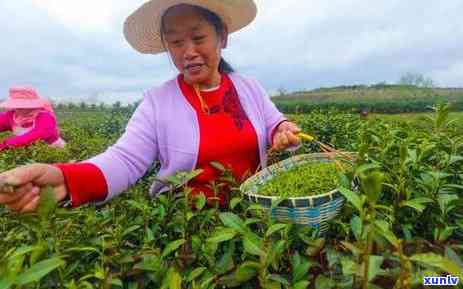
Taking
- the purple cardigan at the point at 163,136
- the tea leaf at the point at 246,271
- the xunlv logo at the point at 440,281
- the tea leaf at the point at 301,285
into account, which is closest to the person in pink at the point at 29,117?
the purple cardigan at the point at 163,136

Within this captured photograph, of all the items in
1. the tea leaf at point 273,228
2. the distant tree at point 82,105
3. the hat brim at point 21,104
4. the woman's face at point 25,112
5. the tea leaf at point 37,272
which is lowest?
the distant tree at point 82,105

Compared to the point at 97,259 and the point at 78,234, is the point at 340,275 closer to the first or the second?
the point at 97,259

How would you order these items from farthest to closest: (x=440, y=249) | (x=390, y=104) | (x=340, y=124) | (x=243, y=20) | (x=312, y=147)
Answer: (x=390, y=104)
(x=340, y=124)
(x=312, y=147)
(x=243, y=20)
(x=440, y=249)

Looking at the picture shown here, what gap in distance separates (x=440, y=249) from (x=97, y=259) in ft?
3.16

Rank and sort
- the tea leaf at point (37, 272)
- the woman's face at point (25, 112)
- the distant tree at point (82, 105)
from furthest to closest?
the distant tree at point (82, 105)
the woman's face at point (25, 112)
the tea leaf at point (37, 272)

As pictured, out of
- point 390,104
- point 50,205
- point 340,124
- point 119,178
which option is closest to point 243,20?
point 119,178

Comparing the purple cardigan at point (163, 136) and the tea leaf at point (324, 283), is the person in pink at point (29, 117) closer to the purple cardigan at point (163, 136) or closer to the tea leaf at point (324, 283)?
the purple cardigan at point (163, 136)

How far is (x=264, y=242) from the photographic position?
1.14 m

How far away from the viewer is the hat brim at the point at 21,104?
630 cm

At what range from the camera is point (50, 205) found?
1.05m

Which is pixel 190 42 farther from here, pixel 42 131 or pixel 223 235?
pixel 42 131

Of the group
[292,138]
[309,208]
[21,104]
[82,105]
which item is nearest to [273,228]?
[309,208]

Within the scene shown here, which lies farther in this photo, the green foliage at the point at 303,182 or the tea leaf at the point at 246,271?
the green foliage at the point at 303,182

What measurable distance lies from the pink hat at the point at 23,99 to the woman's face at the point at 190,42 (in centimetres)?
487
